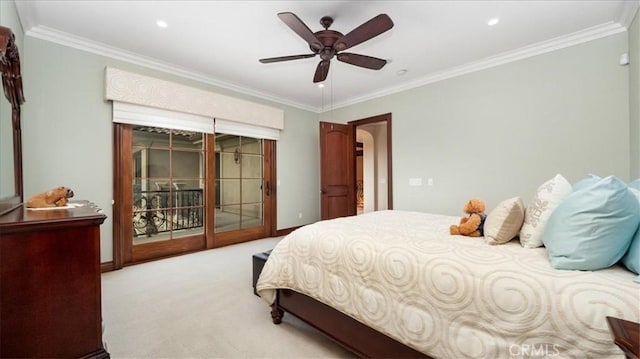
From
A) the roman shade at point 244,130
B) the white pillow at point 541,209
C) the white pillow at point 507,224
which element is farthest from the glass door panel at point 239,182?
the white pillow at point 541,209

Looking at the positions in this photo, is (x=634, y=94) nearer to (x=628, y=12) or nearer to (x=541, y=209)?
(x=628, y=12)

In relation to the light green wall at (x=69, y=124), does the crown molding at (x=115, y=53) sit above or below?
above

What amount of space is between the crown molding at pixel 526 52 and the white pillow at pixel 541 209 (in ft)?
8.41

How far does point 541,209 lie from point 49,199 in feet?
8.93

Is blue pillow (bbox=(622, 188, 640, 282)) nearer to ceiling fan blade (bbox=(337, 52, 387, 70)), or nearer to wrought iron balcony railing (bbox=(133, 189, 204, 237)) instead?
ceiling fan blade (bbox=(337, 52, 387, 70))

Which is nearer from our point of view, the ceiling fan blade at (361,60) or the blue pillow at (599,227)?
the blue pillow at (599,227)

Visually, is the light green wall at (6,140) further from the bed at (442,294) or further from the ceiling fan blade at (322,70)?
the ceiling fan blade at (322,70)

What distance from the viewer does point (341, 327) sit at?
1570 millimetres

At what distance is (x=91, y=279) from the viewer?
4.01ft

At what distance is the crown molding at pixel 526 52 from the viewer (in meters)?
2.70

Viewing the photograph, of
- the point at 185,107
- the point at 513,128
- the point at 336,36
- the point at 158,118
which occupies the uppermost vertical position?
the point at 336,36

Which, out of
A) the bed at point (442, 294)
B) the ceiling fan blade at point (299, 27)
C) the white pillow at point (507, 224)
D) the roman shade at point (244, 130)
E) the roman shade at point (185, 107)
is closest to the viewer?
the bed at point (442, 294)

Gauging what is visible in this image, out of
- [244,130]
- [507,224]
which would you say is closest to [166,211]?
[244,130]

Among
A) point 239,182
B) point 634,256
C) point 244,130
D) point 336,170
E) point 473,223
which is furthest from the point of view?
point 336,170
